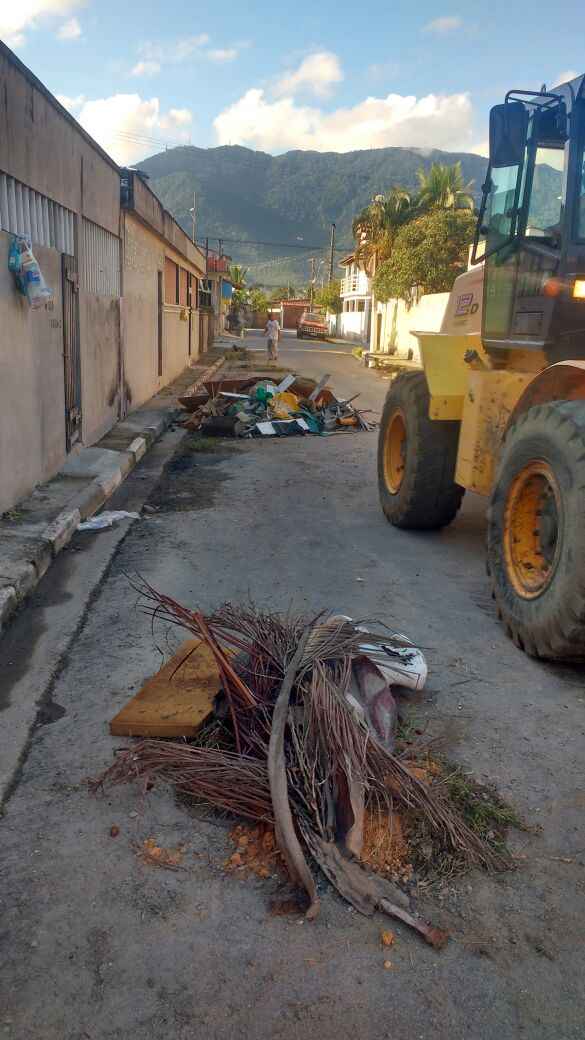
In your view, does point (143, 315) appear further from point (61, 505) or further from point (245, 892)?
point (245, 892)

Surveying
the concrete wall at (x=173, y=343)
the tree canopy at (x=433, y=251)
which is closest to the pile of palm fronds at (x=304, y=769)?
the concrete wall at (x=173, y=343)

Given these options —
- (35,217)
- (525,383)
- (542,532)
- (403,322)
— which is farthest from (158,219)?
(403,322)

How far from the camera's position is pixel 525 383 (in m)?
5.32

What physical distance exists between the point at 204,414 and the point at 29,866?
11.5 metres

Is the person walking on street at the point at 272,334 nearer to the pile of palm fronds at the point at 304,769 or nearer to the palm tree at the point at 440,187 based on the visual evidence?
the palm tree at the point at 440,187

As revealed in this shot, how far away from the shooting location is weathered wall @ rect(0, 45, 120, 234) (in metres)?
6.64

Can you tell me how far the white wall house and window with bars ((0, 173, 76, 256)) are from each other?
42.8 meters

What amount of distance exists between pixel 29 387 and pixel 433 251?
24146mm

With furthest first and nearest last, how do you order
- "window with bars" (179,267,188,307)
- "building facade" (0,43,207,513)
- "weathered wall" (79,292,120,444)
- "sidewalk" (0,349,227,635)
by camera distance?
"window with bars" (179,267,188,307), "weathered wall" (79,292,120,444), "building facade" (0,43,207,513), "sidewalk" (0,349,227,635)

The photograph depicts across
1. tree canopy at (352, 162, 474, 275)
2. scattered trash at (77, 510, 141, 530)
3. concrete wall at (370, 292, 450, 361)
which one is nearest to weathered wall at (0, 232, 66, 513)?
scattered trash at (77, 510, 141, 530)

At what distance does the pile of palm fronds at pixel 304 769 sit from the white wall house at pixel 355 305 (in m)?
48.8

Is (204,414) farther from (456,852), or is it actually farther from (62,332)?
(456,852)

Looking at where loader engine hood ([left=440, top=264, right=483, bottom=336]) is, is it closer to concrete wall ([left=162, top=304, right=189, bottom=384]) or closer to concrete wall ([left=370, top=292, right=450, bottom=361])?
concrete wall ([left=162, top=304, right=189, bottom=384])

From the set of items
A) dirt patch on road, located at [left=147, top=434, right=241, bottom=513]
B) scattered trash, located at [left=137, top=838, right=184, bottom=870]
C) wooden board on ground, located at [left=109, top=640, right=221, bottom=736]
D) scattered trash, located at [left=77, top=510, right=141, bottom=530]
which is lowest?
dirt patch on road, located at [left=147, top=434, right=241, bottom=513]
